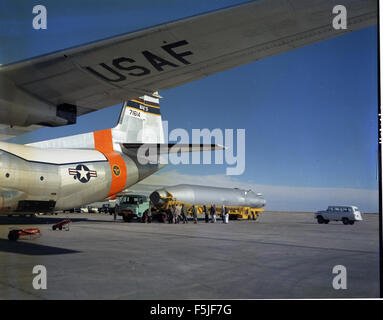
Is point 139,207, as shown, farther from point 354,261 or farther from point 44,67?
point 44,67

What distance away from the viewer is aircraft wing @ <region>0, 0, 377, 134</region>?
4.20 meters

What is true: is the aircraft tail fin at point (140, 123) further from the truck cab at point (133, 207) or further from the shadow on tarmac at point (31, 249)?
the shadow on tarmac at point (31, 249)

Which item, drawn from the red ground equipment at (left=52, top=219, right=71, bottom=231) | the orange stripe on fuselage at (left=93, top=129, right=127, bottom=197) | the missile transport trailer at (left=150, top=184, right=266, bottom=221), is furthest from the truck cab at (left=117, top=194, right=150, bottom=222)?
the red ground equipment at (left=52, top=219, right=71, bottom=231)

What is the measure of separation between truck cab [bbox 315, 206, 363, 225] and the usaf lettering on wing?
87.1ft

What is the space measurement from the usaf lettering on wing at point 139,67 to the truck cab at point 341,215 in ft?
87.1

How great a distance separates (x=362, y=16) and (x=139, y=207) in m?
23.6

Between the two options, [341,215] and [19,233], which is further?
[341,215]

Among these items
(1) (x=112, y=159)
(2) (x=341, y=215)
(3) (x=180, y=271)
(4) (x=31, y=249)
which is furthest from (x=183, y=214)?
(3) (x=180, y=271)

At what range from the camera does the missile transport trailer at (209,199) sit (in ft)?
89.4

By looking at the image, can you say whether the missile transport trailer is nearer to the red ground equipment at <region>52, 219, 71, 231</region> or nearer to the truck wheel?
the red ground equipment at <region>52, 219, 71, 231</region>

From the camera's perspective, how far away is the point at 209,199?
30.2 meters

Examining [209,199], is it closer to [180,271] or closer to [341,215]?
[341,215]

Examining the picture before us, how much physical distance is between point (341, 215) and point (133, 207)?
706 inches
